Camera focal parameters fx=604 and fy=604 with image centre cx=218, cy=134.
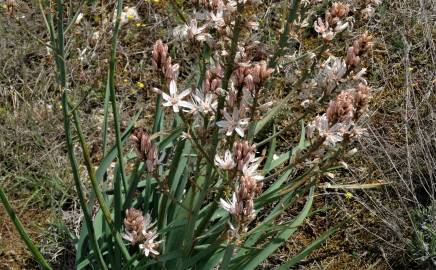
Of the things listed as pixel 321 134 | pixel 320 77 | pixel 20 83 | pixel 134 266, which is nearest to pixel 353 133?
pixel 321 134

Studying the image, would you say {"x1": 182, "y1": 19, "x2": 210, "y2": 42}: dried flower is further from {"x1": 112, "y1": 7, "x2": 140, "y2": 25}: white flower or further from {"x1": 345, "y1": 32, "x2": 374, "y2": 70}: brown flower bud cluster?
{"x1": 112, "y1": 7, "x2": 140, "y2": 25}: white flower

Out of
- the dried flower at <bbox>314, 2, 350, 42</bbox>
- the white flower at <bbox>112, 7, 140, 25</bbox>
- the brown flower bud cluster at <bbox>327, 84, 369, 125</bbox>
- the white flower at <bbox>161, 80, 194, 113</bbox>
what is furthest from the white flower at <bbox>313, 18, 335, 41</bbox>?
the white flower at <bbox>112, 7, 140, 25</bbox>

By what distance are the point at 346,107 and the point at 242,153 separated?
31 cm

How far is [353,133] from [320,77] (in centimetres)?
28

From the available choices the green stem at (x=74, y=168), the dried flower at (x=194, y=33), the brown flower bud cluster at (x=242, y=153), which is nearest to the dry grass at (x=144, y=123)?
the green stem at (x=74, y=168)

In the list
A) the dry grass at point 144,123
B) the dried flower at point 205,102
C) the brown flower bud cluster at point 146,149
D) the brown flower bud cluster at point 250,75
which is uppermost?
the brown flower bud cluster at point 250,75

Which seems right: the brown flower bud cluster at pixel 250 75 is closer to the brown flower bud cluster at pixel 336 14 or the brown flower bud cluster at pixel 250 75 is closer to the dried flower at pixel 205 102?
the dried flower at pixel 205 102

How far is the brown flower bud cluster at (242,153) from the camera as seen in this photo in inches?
59.2

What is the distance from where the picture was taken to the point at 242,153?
1.51 metres

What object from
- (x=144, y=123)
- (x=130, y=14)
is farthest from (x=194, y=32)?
(x=130, y=14)

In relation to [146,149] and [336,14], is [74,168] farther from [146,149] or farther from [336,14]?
[336,14]

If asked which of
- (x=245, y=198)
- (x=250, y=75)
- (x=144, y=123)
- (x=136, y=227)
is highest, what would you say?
(x=250, y=75)

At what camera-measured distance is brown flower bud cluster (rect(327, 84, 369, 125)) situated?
159cm

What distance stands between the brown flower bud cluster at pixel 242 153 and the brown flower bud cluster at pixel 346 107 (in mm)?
247
